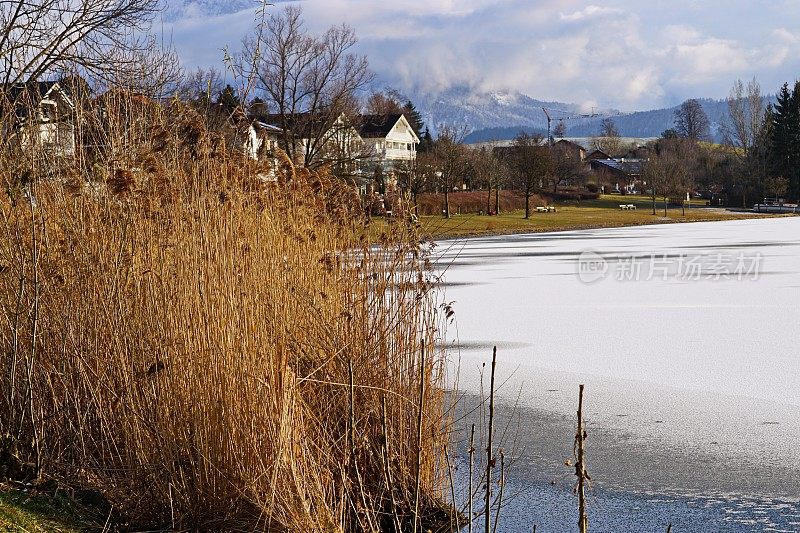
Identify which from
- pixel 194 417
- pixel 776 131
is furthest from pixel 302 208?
pixel 776 131

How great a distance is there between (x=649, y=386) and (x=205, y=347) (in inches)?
181

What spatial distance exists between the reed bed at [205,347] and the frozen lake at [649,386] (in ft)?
3.26

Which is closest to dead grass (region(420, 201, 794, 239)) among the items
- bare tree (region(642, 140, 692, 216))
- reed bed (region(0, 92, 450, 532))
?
bare tree (region(642, 140, 692, 216))

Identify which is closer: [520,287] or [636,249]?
[520,287]

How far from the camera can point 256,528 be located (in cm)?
446

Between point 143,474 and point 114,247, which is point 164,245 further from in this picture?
point 143,474

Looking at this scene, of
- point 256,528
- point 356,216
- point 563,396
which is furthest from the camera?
point 563,396

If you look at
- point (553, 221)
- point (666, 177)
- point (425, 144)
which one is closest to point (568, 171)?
point (425, 144)

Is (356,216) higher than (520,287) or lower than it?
higher

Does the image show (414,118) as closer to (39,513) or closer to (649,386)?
(649,386)

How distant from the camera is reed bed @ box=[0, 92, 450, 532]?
457 centimetres

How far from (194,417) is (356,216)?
2.10 metres

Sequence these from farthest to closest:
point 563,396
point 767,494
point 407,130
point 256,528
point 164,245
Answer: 1. point 407,130
2. point 563,396
3. point 767,494
4. point 164,245
5. point 256,528

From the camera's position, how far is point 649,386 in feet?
26.0
